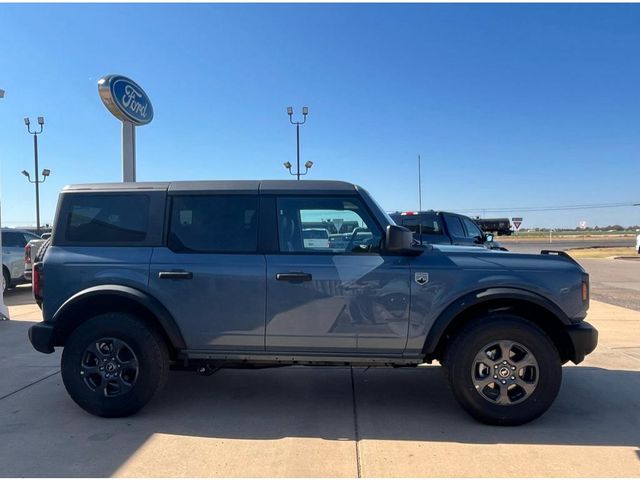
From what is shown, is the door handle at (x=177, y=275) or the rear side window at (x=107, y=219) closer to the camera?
the door handle at (x=177, y=275)

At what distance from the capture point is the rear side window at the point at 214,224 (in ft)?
13.3

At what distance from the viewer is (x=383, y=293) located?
3863 millimetres

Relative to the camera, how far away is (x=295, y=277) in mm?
3891

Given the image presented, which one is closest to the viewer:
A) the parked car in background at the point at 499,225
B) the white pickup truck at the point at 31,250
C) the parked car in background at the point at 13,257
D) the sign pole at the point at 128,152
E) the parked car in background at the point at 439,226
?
the white pickup truck at the point at 31,250

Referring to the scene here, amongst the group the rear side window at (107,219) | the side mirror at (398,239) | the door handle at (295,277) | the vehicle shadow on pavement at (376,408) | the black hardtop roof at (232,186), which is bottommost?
the vehicle shadow on pavement at (376,408)

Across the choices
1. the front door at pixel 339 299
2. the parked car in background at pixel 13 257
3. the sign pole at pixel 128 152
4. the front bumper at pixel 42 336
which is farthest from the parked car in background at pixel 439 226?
the parked car in background at pixel 13 257

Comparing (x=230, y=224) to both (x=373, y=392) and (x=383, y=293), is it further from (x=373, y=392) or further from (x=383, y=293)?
(x=373, y=392)

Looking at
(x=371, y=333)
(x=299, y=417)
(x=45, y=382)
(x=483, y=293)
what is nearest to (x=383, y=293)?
(x=371, y=333)

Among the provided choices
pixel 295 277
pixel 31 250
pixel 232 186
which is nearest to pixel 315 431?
pixel 295 277

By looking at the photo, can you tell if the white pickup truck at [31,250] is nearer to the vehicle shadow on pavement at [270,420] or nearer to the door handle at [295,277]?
the vehicle shadow on pavement at [270,420]

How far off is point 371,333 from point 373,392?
107 centimetres

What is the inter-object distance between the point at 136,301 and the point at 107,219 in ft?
2.61

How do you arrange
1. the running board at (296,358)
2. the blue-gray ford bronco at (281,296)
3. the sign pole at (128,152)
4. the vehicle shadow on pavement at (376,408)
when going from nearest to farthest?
1. the vehicle shadow on pavement at (376,408)
2. the blue-gray ford bronco at (281,296)
3. the running board at (296,358)
4. the sign pole at (128,152)

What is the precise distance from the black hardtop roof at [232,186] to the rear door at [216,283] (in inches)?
9.5
